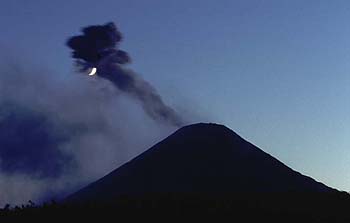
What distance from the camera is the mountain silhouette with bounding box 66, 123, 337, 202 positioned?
5527 inches

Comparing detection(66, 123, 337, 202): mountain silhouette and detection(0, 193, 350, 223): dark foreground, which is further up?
detection(66, 123, 337, 202): mountain silhouette

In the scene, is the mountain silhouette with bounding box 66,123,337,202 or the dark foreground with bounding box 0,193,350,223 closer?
the dark foreground with bounding box 0,193,350,223

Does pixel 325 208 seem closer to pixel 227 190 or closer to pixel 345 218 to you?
pixel 345 218

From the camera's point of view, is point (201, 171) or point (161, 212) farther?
point (201, 171)

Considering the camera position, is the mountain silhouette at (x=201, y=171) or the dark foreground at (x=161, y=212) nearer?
the dark foreground at (x=161, y=212)

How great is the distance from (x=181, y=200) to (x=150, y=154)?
293 feet

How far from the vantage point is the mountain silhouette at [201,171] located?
14038cm

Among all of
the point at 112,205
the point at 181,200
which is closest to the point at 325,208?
the point at 181,200

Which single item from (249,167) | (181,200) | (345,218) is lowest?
(345,218)

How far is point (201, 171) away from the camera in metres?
154

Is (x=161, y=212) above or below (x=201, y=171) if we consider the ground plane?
below

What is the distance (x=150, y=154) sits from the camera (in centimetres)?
16600

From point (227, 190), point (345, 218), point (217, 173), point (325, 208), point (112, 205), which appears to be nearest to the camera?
point (112, 205)

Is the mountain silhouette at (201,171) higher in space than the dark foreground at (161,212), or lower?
higher
